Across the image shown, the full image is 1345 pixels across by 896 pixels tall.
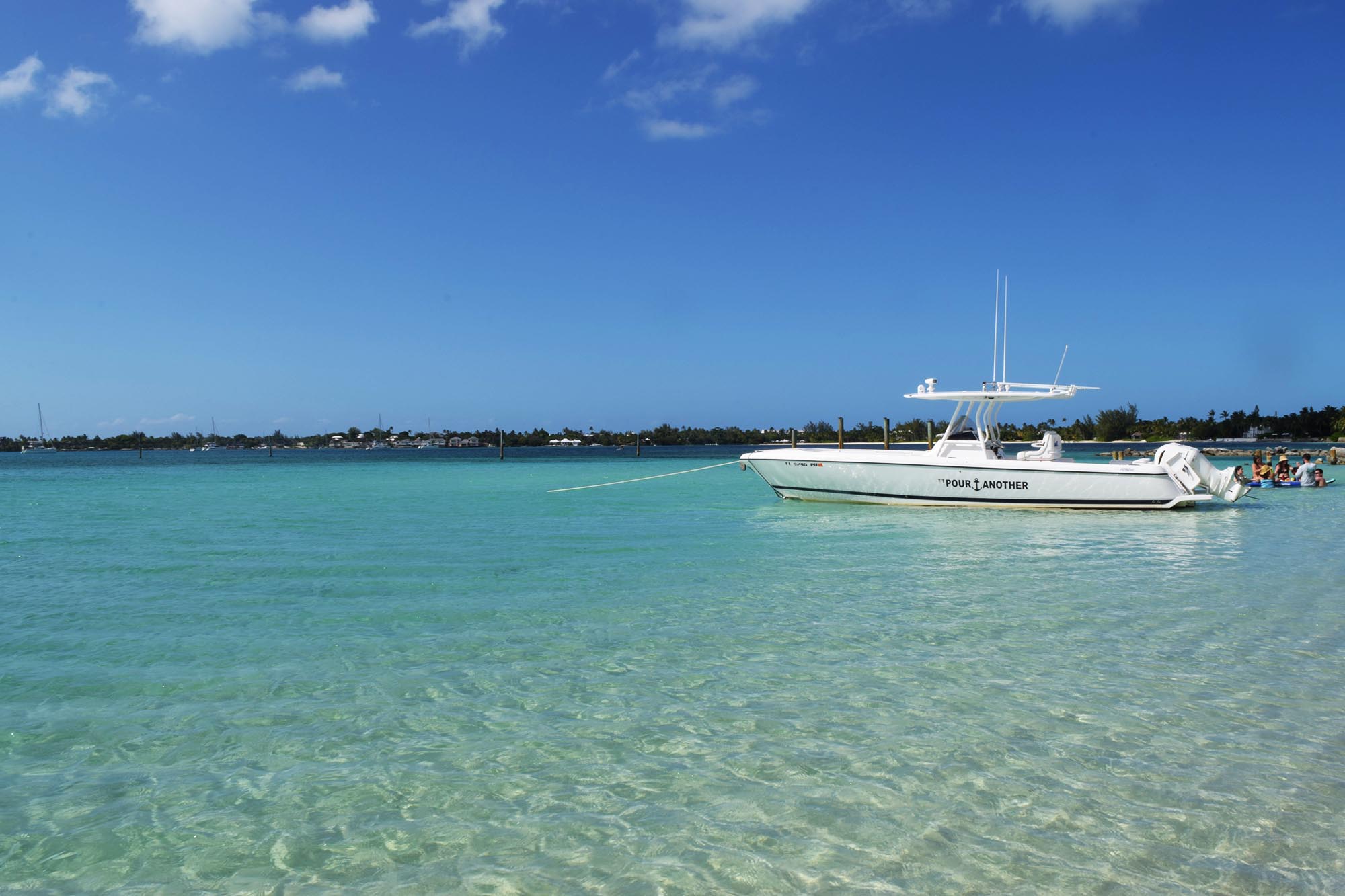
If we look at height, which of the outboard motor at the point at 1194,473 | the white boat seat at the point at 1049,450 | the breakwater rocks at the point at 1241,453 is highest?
the white boat seat at the point at 1049,450

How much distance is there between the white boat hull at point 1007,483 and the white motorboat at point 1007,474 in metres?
0.01

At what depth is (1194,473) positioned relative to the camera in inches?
711

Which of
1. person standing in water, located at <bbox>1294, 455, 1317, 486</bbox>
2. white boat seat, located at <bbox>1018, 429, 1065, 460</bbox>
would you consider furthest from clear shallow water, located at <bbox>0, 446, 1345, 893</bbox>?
person standing in water, located at <bbox>1294, 455, 1317, 486</bbox>

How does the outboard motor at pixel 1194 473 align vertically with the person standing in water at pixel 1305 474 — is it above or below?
above

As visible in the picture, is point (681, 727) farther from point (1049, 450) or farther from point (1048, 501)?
point (1049, 450)

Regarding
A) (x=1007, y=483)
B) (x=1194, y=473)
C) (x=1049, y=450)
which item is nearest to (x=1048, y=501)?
(x=1007, y=483)

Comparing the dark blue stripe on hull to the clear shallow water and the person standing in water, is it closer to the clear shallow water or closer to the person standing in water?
the clear shallow water

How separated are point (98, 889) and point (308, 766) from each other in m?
1.15

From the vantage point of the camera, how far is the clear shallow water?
3.36 meters

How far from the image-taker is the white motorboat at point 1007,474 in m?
17.4

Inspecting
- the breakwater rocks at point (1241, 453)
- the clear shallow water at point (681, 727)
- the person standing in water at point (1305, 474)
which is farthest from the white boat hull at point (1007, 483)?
the person standing in water at point (1305, 474)

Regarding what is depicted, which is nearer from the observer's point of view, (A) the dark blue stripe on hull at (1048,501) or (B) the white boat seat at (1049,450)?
(A) the dark blue stripe on hull at (1048,501)

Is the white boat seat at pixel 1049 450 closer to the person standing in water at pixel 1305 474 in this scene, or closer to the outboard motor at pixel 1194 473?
the outboard motor at pixel 1194 473

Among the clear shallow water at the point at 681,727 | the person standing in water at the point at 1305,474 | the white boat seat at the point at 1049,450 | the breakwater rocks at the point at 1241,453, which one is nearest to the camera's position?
the clear shallow water at the point at 681,727
